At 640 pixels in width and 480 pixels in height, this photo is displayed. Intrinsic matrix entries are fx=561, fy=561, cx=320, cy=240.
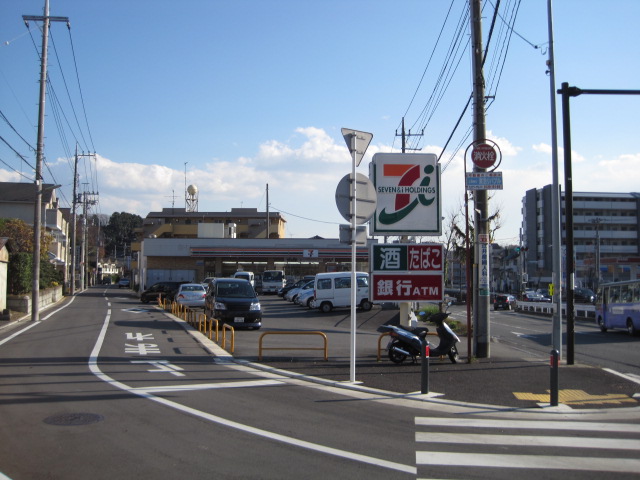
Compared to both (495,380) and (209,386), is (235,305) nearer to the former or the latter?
(209,386)

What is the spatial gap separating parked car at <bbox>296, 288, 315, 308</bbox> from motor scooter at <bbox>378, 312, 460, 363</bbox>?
72.0 feet

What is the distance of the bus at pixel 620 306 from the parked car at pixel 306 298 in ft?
53.1

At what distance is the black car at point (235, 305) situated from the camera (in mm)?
21047

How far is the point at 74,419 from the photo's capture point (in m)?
7.70

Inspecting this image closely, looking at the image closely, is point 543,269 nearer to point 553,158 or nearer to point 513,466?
point 553,158

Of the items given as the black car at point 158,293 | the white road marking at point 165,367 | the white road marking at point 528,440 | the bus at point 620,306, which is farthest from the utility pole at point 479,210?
the black car at point 158,293

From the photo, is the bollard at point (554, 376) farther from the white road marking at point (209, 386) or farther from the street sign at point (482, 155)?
the street sign at point (482, 155)

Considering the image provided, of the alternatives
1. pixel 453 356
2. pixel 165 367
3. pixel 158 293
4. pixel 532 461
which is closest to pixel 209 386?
pixel 165 367

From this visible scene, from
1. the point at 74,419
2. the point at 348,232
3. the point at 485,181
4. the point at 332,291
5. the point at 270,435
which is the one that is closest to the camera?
the point at 270,435

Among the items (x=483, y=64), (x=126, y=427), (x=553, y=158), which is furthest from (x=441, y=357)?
(x=126, y=427)

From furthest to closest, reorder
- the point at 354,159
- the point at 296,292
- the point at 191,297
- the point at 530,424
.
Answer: the point at 296,292
the point at 191,297
the point at 354,159
the point at 530,424

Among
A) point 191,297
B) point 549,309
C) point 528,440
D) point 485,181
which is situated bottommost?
point 549,309

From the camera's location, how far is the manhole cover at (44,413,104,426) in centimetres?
752

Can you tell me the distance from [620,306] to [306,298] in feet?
58.6
